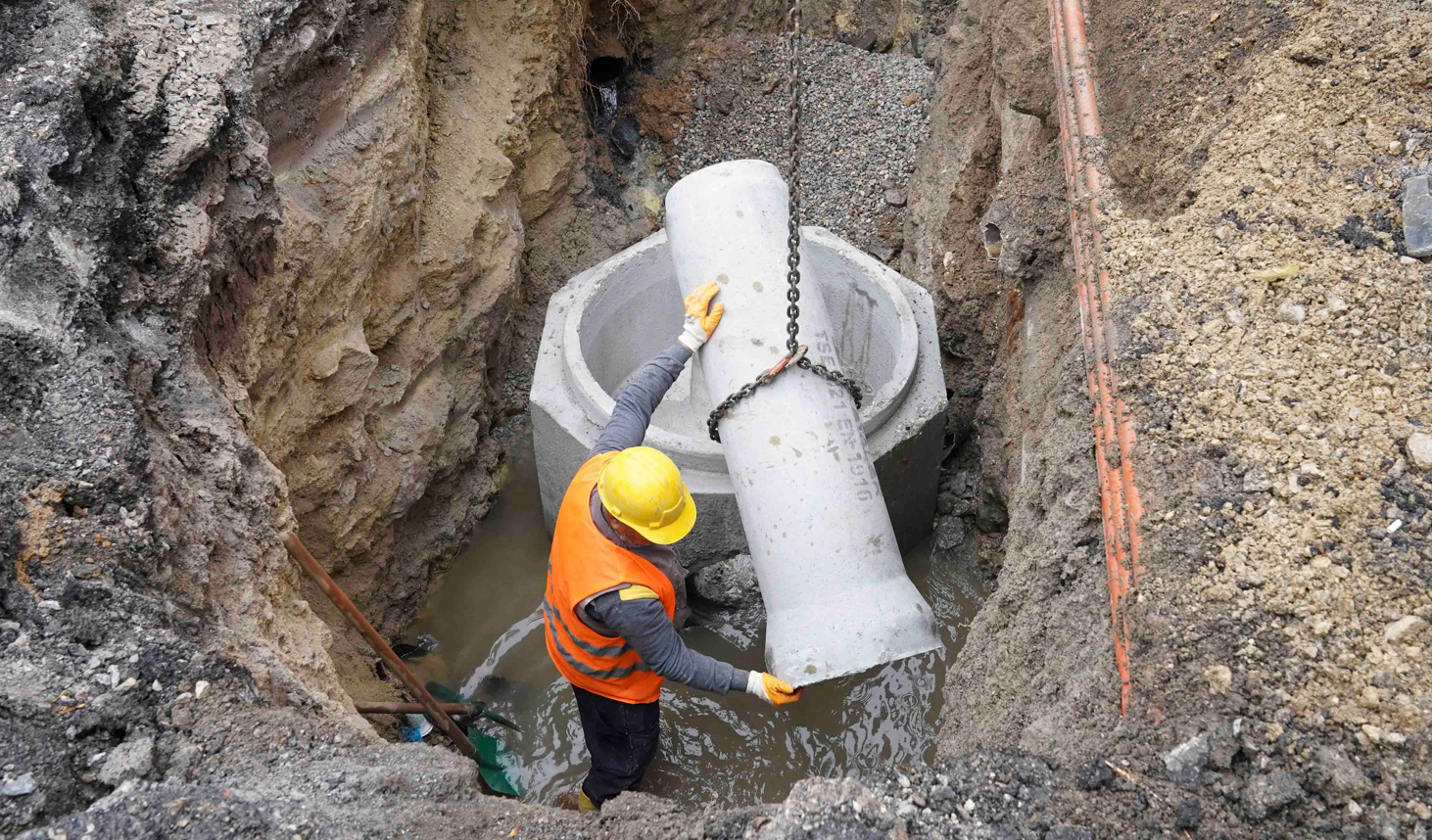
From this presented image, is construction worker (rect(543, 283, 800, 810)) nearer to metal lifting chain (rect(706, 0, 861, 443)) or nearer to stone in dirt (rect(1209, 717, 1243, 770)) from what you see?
metal lifting chain (rect(706, 0, 861, 443))

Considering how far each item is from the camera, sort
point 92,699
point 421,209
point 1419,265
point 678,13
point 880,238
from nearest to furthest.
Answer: point 92,699 < point 1419,265 < point 421,209 < point 880,238 < point 678,13

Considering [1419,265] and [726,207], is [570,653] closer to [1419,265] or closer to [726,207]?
[726,207]

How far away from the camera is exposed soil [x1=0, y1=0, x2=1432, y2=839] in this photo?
2.04 metres

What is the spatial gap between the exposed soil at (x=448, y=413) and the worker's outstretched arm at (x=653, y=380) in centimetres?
127

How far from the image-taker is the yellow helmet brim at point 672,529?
9.75 feet

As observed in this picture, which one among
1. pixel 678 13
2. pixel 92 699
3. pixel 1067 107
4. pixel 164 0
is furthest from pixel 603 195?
pixel 92 699

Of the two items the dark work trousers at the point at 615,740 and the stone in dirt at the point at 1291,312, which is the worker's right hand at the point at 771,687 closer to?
the dark work trousers at the point at 615,740

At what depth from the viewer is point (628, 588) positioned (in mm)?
2977

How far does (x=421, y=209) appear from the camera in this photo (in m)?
4.94

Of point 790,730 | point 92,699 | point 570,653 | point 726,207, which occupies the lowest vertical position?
point 790,730

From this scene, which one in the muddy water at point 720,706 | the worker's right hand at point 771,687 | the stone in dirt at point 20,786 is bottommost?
the muddy water at point 720,706

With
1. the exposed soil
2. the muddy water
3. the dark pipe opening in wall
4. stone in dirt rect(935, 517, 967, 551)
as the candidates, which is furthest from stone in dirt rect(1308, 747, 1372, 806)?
the dark pipe opening in wall

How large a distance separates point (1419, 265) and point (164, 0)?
451 cm

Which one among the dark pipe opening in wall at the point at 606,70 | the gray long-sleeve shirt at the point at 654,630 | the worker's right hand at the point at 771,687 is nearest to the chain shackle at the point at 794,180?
the gray long-sleeve shirt at the point at 654,630
